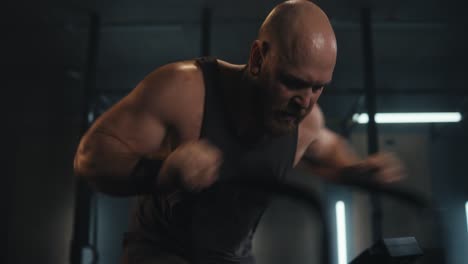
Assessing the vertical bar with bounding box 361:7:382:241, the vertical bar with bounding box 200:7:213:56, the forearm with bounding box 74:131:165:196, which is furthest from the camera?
the vertical bar with bounding box 200:7:213:56

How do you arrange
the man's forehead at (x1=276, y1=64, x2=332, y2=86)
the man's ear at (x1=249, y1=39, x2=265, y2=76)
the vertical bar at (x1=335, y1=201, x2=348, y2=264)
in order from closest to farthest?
1. the man's forehead at (x1=276, y1=64, x2=332, y2=86)
2. the man's ear at (x1=249, y1=39, x2=265, y2=76)
3. the vertical bar at (x1=335, y1=201, x2=348, y2=264)

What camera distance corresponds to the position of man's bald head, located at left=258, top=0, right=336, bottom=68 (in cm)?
118

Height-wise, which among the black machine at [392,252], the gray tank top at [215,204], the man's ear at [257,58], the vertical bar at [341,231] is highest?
the man's ear at [257,58]

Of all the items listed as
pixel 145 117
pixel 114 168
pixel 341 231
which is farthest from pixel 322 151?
pixel 341 231

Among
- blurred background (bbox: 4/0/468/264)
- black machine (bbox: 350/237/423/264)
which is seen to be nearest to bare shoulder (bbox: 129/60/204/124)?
black machine (bbox: 350/237/423/264)

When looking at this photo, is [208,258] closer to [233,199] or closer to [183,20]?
[233,199]

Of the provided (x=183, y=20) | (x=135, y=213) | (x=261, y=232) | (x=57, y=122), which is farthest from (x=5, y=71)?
(x=135, y=213)

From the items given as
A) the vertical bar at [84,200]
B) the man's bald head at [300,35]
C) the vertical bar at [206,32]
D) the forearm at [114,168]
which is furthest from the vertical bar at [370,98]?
the forearm at [114,168]

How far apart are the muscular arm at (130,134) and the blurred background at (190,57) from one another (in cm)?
242

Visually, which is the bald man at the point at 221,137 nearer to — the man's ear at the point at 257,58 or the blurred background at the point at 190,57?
the man's ear at the point at 257,58

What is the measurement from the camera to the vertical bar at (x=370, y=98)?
11.0 ft

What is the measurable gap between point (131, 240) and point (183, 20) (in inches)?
120

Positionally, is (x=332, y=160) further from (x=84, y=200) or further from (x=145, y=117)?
(x=84, y=200)

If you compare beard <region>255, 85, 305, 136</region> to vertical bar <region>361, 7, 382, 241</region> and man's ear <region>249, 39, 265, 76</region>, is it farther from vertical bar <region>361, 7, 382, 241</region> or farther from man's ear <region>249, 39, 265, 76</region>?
vertical bar <region>361, 7, 382, 241</region>
